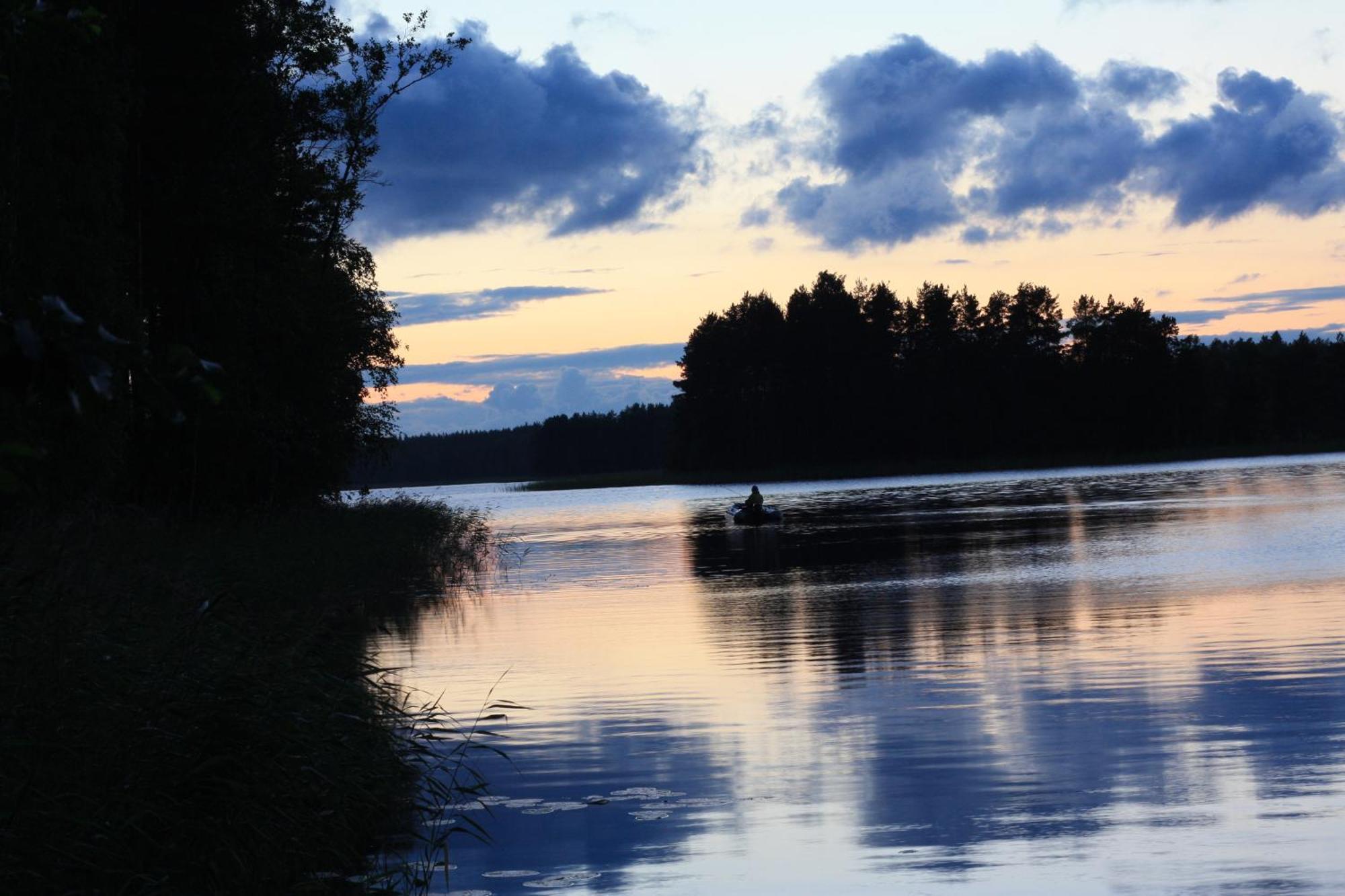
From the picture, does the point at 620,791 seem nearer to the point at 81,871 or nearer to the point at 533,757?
the point at 533,757

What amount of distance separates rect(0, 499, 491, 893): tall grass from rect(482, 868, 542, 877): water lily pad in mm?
512

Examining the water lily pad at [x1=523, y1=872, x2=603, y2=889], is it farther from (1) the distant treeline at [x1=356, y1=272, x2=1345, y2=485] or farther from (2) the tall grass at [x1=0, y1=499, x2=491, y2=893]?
(1) the distant treeline at [x1=356, y1=272, x2=1345, y2=485]

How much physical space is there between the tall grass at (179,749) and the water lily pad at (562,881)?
→ 68cm

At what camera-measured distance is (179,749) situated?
8.22m

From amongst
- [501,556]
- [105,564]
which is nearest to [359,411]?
[501,556]

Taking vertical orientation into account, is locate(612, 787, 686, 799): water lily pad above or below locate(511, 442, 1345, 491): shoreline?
below

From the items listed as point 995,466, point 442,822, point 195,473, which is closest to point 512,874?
point 442,822

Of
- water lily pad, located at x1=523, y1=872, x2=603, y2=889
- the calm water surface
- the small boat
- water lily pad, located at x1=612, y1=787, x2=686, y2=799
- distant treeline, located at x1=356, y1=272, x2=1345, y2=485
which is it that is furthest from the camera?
distant treeline, located at x1=356, y1=272, x2=1345, y2=485

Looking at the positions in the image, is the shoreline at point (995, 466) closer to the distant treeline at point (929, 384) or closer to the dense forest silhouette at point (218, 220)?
the distant treeline at point (929, 384)

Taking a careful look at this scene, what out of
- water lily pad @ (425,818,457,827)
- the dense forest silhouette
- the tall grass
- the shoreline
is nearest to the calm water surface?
water lily pad @ (425,818,457,827)

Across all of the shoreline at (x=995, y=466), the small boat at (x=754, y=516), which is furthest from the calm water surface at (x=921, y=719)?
the shoreline at (x=995, y=466)

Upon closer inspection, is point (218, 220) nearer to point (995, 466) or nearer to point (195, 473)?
point (195, 473)

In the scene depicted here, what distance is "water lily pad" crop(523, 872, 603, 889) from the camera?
8.48 m

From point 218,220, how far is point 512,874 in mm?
25669
